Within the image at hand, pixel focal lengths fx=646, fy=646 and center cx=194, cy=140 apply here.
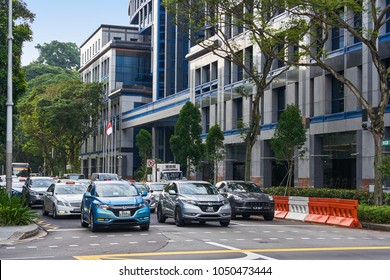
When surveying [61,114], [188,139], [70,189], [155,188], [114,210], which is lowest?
[114,210]

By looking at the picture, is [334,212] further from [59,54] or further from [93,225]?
[59,54]

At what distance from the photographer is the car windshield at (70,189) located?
27439mm

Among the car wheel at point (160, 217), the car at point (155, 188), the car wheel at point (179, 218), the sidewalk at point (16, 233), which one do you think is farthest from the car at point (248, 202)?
the sidewalk at point (16, 233)

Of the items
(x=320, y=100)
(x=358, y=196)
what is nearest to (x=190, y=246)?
(x=358, y=196)

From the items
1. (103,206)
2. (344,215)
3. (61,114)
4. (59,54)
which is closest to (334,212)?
(344,215)

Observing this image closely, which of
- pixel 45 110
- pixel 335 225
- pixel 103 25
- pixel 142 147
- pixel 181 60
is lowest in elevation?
pixel 335 225

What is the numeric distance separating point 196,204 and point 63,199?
7036 mm

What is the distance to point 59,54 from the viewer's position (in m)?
155

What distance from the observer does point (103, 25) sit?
10338 cm

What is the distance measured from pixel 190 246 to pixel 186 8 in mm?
19752

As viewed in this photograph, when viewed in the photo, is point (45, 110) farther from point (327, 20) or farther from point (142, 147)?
point (327, 20)

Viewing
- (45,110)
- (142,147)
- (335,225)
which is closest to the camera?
(335,225)

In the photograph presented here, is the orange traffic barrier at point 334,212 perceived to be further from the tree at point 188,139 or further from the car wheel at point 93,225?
the tree at point 188,139

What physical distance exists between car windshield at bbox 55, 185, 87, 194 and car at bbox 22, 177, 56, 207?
5649 millimetres
